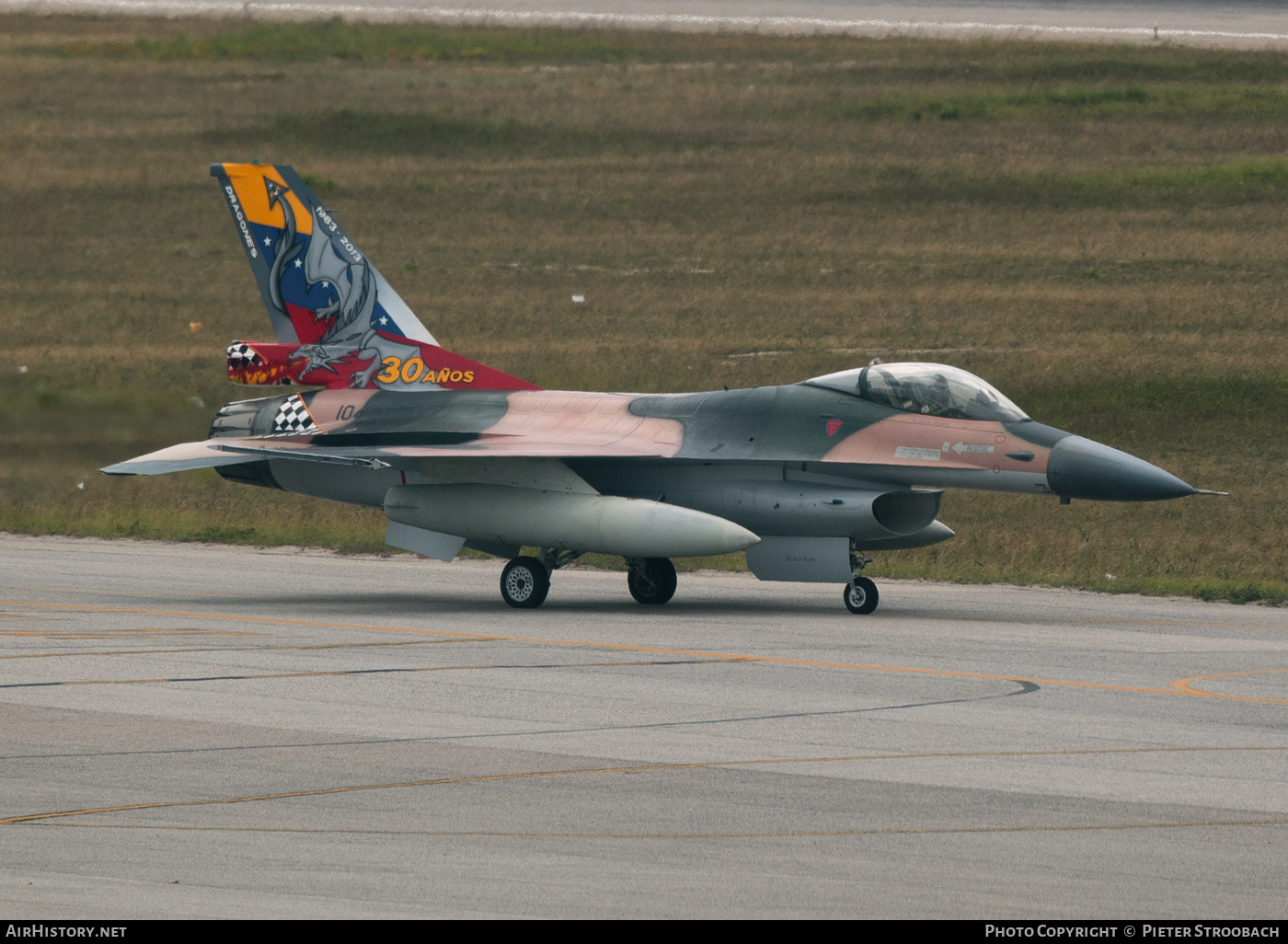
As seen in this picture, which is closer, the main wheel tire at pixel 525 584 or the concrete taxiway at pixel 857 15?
the main wheel tire at pixel 525 584

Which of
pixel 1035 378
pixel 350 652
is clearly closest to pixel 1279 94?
pixel 1035 378

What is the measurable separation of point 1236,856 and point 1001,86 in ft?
215

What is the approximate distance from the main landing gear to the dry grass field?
4688 mm

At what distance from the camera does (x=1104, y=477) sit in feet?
62.5

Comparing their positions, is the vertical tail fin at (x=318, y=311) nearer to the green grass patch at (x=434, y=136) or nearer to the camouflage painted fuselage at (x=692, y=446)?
the camouflage painted fuselage at (x=692, y=446)

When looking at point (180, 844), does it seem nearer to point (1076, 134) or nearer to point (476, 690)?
point (476, 690)

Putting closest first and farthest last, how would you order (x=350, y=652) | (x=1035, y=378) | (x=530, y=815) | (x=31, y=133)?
1. (x=530, y=815)
2. (x=350, y=652)
3. (x=1035, y=378)
4. (x=31, y=133)

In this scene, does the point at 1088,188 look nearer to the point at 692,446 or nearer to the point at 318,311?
the point at 318,311

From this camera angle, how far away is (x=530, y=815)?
1052 centimetres

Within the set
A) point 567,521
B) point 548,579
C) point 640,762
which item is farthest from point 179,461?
point 640,762

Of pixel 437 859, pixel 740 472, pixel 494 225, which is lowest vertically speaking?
pixel 437 859

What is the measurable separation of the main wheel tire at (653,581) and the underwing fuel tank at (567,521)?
2.98 ft

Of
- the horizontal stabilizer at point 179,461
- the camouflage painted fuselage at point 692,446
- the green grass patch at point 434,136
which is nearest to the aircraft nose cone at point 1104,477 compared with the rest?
the camouflage painted fuselage at point 692,446

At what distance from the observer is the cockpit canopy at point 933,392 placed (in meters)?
20.0
